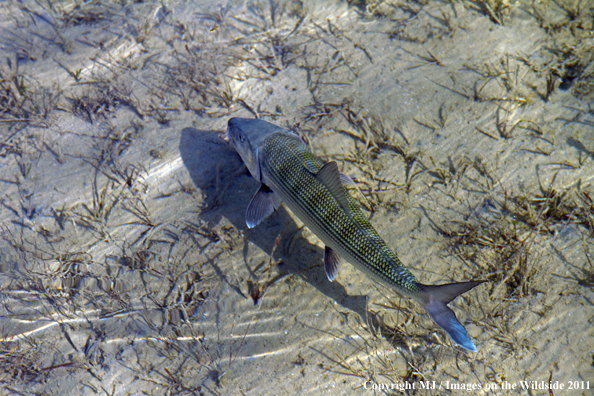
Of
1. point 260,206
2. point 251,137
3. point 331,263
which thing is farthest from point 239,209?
point 331,263

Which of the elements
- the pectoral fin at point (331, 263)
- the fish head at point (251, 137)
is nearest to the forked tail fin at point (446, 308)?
the pectoral fin at point (331, 263)

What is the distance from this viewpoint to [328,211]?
3143 millimetres

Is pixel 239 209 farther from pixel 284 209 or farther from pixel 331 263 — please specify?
pixel 331 263

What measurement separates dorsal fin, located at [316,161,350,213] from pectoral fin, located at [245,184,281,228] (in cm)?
86

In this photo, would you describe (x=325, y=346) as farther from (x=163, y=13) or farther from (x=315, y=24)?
(x=163, y=13)

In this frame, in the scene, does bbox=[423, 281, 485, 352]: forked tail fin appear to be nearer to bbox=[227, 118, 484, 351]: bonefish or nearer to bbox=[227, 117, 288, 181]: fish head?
bbox=[227, 118, 484, 351]: bonefish

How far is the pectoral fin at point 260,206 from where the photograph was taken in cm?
373

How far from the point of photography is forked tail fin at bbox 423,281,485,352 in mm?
2662

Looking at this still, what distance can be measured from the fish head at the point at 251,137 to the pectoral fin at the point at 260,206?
0.58 ft

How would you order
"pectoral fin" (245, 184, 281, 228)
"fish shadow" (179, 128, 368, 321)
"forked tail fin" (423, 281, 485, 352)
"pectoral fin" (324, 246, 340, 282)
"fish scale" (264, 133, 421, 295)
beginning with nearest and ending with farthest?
"forked tail fin" (423, 281, 485, 352)
"fish scale" (264, 133, 421, 295)
"pectoral fin" (324, 246, 340, 282)
"pectoral fin" (245, 184, 281, 228)
"fish shadow" (179, 128, 368, 321)

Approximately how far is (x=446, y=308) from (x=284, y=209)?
2.31 m

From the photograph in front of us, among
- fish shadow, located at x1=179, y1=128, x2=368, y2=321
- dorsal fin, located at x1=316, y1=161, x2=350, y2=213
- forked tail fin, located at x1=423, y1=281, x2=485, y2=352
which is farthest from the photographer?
fish shadow, located at x1=179, y1=128, x2=368, y2=321

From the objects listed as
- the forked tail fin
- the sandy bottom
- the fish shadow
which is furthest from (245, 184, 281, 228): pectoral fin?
the forked tail fin

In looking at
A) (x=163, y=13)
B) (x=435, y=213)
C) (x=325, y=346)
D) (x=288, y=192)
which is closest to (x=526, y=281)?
(x=435, y=213)
